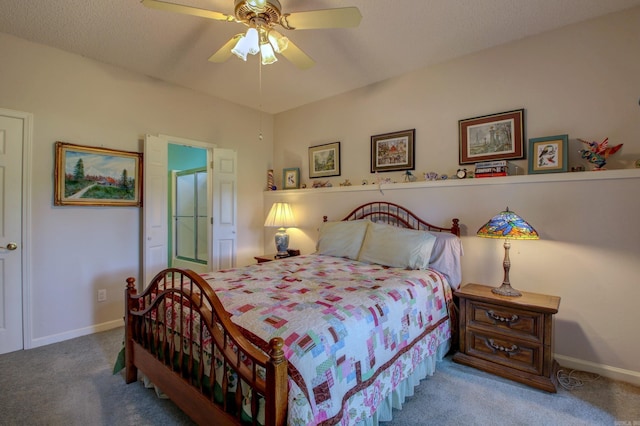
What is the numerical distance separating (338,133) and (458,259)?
7.05ft

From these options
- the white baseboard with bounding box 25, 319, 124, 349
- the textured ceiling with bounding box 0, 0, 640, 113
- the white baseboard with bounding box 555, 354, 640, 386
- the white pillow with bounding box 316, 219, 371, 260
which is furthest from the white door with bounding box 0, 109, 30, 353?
the white baseboard with bounding box 555, 354, 640, 386

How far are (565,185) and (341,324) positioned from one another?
2.17 m

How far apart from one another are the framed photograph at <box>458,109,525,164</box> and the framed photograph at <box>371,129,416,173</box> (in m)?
0.52

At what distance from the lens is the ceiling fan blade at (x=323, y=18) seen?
1.73 m

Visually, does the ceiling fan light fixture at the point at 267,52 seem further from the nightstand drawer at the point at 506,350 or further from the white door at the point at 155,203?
the nightstand drawer at the point at 506,350

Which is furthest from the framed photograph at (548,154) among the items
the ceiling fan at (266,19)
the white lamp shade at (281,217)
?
the white lamp shade at (281,217)

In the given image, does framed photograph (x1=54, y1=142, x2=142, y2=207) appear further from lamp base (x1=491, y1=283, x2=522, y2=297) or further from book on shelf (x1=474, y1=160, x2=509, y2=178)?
lamp base (x1=491, y1=283, x2=522, y2=297)

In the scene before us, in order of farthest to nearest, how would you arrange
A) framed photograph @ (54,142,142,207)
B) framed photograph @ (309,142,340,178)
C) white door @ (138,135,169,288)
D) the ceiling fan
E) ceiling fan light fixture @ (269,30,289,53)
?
framed photograph @ (309,142,340,178) → white door @ (138,135,169,288) → framed photograph @ (54,142,142,207) → ceiling fan light fixture @ (269,30,289,53) → the ceiling fan

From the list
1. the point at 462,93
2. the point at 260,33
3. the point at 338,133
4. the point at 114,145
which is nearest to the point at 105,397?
the point at 114,145

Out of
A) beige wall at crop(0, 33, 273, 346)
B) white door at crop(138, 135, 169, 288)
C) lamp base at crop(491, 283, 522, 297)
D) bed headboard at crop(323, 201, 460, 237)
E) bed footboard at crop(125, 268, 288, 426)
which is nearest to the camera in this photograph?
bed footboard at crop(125, 268, 288, 426)

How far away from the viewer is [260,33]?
199 centimetres

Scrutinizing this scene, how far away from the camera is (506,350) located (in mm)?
2182

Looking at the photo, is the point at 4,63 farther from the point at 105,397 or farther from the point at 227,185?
the point at 105,397

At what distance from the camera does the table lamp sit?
3.91m
